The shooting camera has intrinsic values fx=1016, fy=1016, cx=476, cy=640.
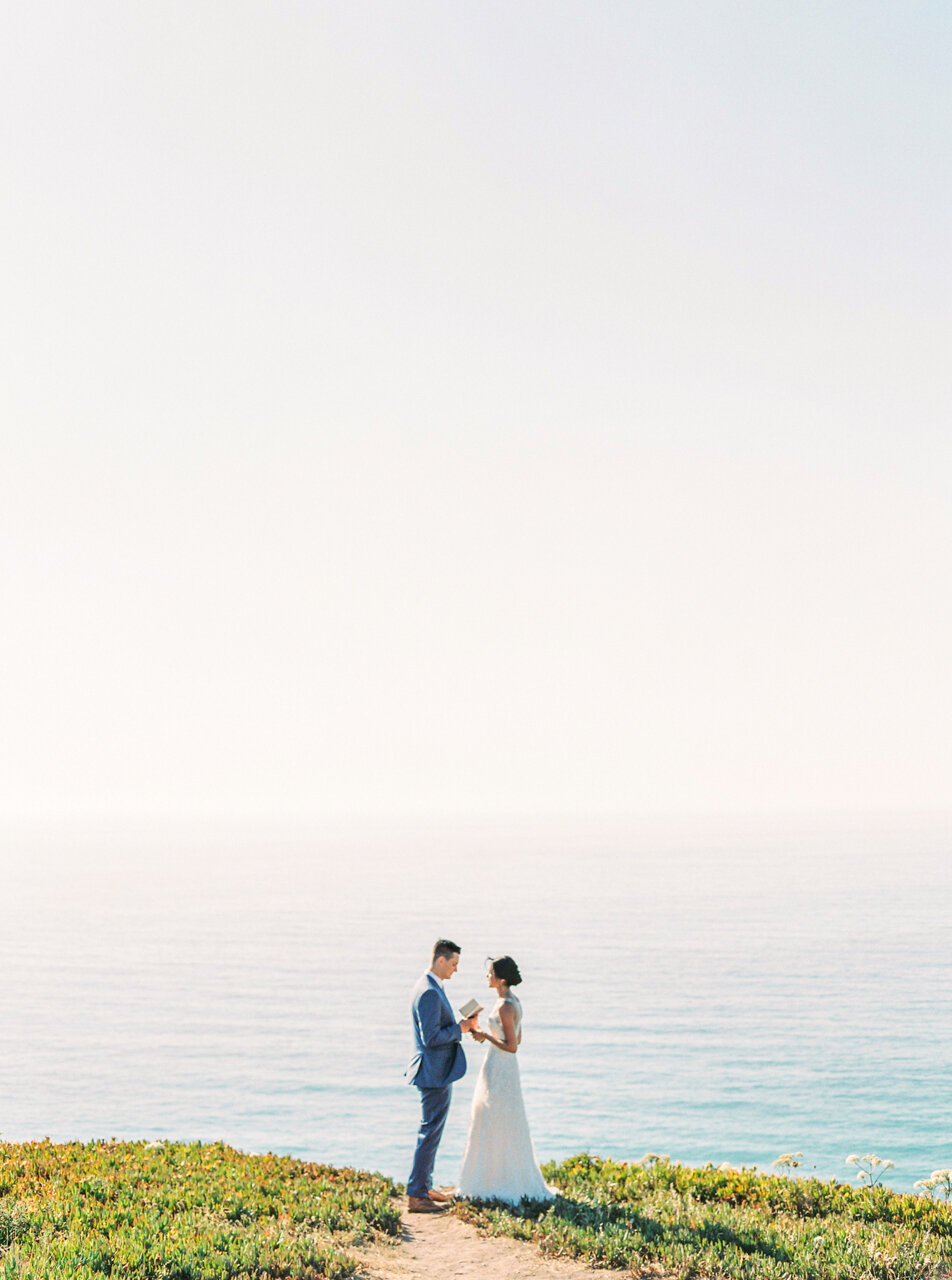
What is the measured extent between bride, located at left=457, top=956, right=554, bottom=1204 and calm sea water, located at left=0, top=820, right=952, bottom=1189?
41003 millimetres

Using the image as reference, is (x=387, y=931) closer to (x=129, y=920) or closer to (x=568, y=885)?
(x=129, y=920)

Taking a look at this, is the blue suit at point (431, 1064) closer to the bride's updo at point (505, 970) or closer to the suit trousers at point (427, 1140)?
the suit trousers at point (427, 1140)

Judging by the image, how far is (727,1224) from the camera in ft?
37.1

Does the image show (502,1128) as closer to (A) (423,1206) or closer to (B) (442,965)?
(A) (423,1206)

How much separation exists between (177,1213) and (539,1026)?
75.0m

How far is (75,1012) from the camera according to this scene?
93.7m

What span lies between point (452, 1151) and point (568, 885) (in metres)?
127

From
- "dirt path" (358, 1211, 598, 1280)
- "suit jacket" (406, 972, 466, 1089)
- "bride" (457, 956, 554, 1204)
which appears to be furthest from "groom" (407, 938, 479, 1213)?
"dirt path" (358, 1211, 598, 1280)

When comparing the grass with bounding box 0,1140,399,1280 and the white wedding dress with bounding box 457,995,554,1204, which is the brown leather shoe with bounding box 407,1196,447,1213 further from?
the white wedding dress with bounding box 457,995,554,1204

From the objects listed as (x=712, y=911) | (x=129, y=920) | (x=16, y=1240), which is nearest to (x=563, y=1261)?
(x=16, y=1240)

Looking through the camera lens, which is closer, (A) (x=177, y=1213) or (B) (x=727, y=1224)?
(A) (x=177, y=1213)

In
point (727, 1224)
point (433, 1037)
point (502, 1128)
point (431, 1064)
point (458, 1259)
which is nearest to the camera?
point (458, 1259)

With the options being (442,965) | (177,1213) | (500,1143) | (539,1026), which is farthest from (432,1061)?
(539,1026)

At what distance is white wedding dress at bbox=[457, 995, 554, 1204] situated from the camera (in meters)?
13.0
